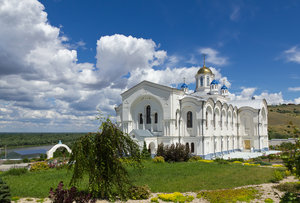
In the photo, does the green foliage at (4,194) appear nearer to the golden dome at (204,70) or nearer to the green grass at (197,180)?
the green grass at (197,180)

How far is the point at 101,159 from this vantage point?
32.3 feet

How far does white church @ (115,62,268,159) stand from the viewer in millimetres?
29250

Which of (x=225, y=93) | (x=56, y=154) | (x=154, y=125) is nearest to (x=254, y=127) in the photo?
(x=225, y=93)

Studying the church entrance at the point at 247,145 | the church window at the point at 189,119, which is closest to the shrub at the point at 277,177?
the church window at the point at 189,119

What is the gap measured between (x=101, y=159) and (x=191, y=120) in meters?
21.8

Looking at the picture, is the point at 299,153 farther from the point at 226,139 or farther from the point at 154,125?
the point at 226,139

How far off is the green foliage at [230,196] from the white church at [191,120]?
17.1 m

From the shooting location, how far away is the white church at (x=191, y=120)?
29.2 metres

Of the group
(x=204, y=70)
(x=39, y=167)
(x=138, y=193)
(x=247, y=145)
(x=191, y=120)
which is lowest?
(x=39, y=167)

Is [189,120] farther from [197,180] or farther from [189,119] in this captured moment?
[197,180]

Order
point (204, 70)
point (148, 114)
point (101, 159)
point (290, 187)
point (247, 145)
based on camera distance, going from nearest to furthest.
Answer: point (101, 159), point (290, 187), point (148, 114), point (247, 145), point (204, 70)

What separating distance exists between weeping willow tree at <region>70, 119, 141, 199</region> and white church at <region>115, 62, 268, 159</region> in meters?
17.7

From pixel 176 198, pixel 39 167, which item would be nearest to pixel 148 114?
pixel 39 167

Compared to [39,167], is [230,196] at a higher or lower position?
higher
